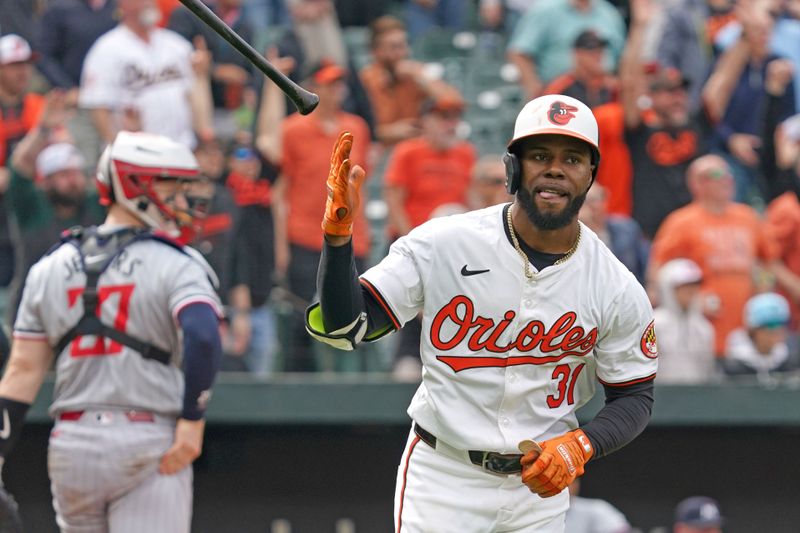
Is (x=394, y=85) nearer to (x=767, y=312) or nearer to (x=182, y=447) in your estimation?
(x=767, y=312)

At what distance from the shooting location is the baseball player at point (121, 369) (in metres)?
5.33

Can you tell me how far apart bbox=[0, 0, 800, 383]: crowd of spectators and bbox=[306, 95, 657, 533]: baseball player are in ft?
12.8

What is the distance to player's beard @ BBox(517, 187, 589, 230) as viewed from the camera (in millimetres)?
4254

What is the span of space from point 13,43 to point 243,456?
2.80 m

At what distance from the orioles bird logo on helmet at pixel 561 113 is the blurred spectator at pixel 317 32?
5970 millimetres

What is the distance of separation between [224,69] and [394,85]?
1.21m

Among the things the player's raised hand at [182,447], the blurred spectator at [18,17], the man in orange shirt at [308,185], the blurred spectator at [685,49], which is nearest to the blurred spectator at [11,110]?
the blurred spectator at [18,17]

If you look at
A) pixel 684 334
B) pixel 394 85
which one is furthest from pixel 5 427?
pixel 394 85

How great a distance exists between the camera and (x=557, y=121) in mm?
4191

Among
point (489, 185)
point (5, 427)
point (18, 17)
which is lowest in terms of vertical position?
point (5, 427)

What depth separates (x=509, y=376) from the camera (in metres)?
4.32

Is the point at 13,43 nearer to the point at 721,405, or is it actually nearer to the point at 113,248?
the point at 113,248

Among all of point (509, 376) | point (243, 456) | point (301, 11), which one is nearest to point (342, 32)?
point (301, 11)

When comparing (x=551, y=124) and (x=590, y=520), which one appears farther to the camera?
(x=590, y=520)
